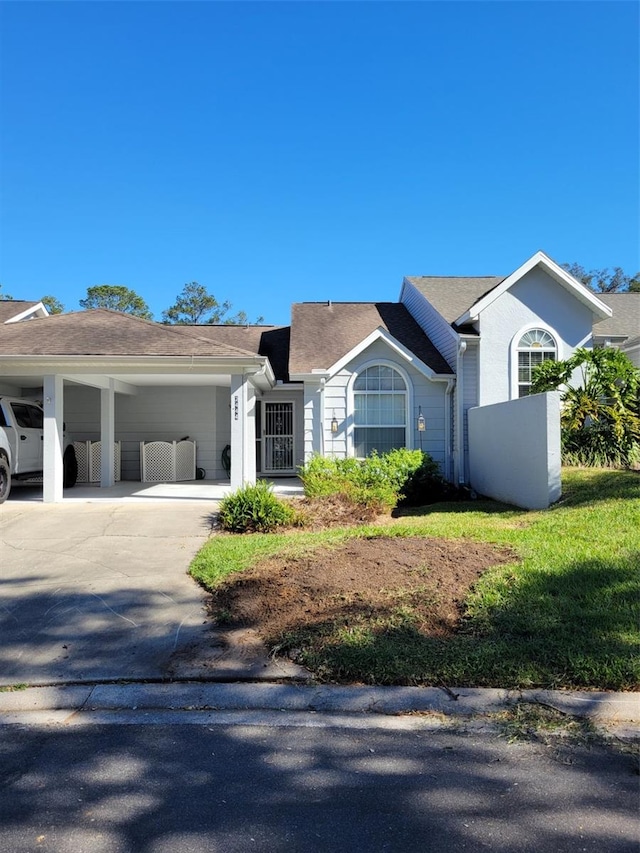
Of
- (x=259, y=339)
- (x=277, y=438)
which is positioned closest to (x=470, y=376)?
(x=277, y=438)

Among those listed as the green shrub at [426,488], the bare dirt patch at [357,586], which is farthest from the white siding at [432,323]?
the bare dirt patch at [357,586]

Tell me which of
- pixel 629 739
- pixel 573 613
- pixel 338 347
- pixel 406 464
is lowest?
pixel 629 739

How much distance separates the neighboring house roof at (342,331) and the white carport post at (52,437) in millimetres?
5278

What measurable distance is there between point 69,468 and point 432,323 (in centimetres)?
1051

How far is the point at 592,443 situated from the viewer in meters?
12.1

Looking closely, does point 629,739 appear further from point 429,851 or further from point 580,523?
point 580,523

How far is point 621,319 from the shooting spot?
1850 centimetres

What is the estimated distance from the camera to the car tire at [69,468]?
15195 mm

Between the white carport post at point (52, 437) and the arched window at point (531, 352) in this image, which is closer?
the white carport post at point (52, 437)

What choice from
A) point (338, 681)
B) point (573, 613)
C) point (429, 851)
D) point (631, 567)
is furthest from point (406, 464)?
point (429, 851)

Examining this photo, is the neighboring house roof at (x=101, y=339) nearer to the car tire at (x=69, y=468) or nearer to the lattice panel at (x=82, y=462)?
the car tire at (x=69, y=468)

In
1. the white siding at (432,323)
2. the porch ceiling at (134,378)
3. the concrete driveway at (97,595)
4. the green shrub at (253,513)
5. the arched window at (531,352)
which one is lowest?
the concrete driveway at (97,595)

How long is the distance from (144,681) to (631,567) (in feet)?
15.6

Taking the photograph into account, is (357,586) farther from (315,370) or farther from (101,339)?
(101,339)
